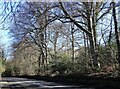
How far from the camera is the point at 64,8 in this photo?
110ft

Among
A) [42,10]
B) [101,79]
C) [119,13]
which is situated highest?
[42,10]

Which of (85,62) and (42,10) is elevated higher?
(42,10)

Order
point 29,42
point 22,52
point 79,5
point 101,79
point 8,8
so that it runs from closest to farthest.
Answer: point 8,8, point 101,79, point 79,5, point 29,42, point 22,52

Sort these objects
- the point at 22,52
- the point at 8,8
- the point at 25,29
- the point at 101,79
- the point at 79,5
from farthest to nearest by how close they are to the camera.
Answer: the point at 22,52, the point at 25,29, the point at 79,5, the point at 101,79, the point at 8,8

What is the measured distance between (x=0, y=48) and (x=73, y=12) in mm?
38222

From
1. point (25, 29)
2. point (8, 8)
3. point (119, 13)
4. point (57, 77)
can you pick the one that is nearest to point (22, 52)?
point (25, 29)

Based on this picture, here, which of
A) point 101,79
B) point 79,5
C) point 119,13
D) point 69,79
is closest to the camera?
point 101,79

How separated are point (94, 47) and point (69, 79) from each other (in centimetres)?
440

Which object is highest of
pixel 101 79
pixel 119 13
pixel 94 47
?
pixel 119 13

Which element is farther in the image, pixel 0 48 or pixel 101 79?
pixel 0 48

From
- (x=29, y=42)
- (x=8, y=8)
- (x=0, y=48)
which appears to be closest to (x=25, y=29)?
(x=29, y=42)

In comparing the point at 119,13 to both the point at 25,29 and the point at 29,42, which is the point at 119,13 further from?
the point at 29,42

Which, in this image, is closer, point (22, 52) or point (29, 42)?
point (29, 42)

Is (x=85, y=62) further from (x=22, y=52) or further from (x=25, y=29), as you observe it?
(x=22, y=52)
